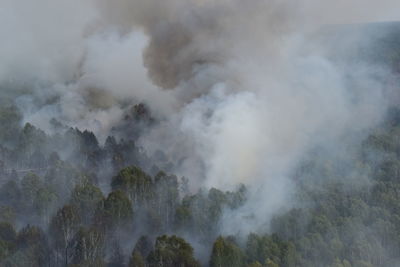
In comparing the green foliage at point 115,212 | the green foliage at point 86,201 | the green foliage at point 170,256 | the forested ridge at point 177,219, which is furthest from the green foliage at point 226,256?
the green foliage at point 86,201

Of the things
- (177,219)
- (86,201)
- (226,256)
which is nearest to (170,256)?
(226,256)

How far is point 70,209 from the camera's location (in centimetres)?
3675

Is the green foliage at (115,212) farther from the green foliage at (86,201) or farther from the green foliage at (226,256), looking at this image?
the green foliage at (226,256)

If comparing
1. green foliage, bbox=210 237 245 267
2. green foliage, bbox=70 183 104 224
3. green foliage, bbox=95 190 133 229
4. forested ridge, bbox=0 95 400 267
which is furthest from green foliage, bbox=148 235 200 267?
green foliage, bbox=70 183 104 224

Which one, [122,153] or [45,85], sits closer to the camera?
[122,153]

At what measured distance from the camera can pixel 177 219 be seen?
4044 centimetres

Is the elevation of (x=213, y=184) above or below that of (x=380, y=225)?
above

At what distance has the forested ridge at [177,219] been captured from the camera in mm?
33781

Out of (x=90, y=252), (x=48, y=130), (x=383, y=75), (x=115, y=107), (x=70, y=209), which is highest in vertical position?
(x=383, y=75)

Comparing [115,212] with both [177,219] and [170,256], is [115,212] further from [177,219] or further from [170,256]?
[170,256]

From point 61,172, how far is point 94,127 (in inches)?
893

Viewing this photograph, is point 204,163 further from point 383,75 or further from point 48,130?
point 383,75

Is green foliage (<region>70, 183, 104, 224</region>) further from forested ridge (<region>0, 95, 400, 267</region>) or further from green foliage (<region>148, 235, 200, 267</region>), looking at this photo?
green foliage (<region>148, 235, 200, 267</region>)

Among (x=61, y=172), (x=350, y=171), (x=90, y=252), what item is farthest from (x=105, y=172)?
(x=350, y=171)
